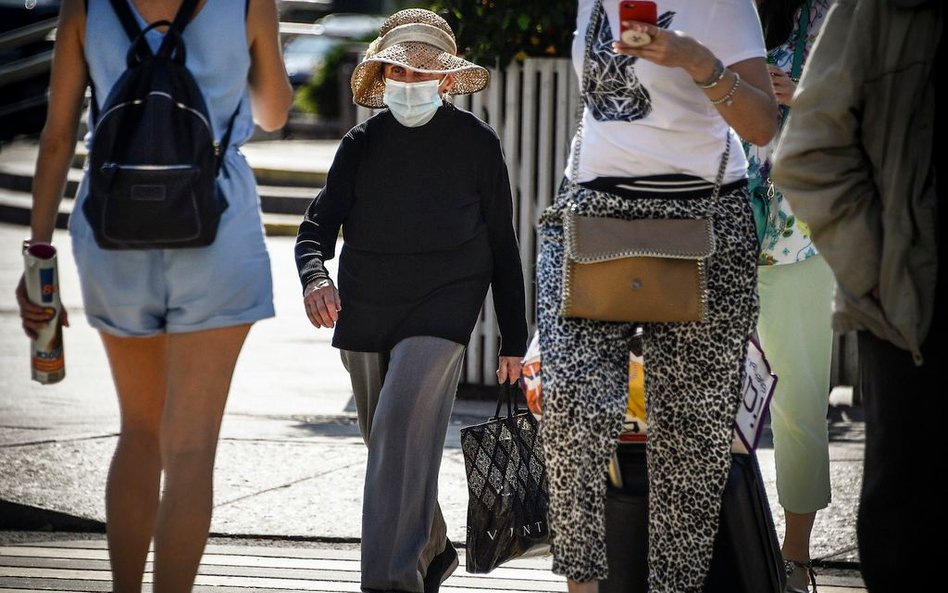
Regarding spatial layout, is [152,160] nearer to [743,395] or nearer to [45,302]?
[45,302]

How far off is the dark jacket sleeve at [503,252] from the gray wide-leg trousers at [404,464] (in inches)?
8.7

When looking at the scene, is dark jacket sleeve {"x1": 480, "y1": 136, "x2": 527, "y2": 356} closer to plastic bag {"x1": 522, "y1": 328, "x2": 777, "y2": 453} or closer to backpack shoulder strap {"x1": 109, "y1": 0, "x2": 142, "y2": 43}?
plastic bag {"x1": 522, "y1": 328, "x2": 777, "y2": 453}

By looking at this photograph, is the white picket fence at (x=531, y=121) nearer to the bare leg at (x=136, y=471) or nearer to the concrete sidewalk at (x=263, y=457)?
the concrete sidewalk at (x=263, y=457)

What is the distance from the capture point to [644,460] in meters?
4.10

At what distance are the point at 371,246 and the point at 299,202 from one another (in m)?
11.6

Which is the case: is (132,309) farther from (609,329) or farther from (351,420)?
(351,420)

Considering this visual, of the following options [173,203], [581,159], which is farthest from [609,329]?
[173,203]

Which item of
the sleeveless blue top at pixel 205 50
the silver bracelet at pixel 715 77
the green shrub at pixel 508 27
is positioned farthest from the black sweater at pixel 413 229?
the green shrub at pixel 508 27

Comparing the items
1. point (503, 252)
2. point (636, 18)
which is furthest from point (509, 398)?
point (636, 18)

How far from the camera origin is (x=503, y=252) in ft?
15.0

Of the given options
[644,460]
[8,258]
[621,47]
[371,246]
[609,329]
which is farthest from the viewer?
[8,258]

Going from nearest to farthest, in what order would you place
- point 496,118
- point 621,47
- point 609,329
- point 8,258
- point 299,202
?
point 621,47, point 609,329, point 496,118, point 8,258, point 299,202

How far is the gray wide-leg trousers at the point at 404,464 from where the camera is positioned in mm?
4305

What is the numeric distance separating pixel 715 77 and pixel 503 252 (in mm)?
1182
